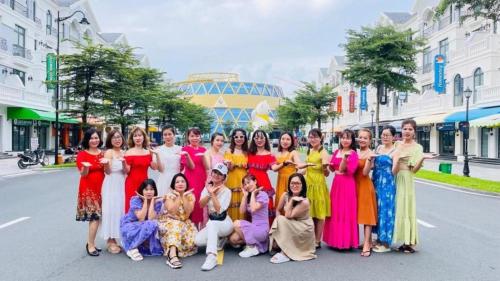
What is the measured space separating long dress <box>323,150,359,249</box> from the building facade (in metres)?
101

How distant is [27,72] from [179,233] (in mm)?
31989

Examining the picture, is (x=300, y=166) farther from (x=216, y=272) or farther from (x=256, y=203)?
(x=216, y=272)

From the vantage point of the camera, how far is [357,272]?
5266 mm

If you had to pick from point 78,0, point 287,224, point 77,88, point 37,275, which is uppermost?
point 78,0

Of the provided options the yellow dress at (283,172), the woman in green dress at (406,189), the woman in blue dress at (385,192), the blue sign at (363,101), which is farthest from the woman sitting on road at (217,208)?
the blue sign at (363,101)

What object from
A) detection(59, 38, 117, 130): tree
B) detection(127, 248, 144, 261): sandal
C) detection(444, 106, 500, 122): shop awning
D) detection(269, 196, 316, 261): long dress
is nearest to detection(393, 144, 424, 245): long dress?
detection(269, 196, 316, 261): long dress

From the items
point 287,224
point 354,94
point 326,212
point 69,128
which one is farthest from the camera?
point 354,94

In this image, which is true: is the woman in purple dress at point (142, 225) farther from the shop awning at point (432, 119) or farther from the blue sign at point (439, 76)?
the blue sign at point (439, 76)

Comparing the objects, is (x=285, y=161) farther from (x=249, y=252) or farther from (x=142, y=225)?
(x=142, y=225)

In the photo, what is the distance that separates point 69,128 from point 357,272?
38.1 metres

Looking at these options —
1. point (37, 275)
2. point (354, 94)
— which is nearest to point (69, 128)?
point (354, 94)

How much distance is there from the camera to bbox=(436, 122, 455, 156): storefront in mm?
30792

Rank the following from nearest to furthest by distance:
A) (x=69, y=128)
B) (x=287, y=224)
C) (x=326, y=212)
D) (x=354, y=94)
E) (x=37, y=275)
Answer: (x=37, y=275)
(x=287, y=224)
(x=326, y=212)
(x=69, y=128)
(x=354, y=94)

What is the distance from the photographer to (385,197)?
6105mm
